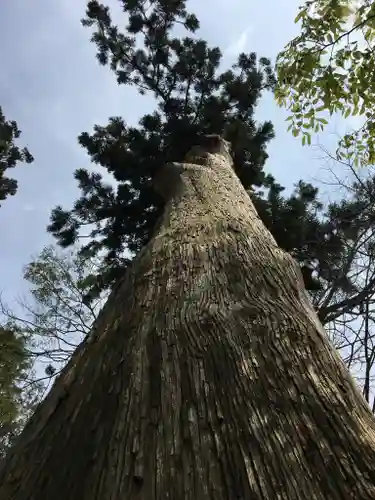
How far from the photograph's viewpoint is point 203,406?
1.28 meters

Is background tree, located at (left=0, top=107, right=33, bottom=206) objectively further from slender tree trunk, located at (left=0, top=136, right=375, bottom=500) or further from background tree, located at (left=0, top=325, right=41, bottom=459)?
slender tree trunk, located at (left=0, top=136, right=375, bottom=500)

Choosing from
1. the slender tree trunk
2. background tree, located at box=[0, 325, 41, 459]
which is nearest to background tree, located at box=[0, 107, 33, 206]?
background tree, located at box=[0, 325, 41, 459]

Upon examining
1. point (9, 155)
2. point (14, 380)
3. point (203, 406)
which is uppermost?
point (9, 155)

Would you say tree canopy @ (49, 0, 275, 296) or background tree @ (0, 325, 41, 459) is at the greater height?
tree canopy @ (49, 0, 275, 296)

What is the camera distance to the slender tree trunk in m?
1.07

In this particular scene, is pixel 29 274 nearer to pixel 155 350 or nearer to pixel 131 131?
pixel 131 131

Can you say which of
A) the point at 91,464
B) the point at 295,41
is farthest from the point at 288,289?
Result: the point at 295,41

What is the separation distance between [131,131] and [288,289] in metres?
6.29

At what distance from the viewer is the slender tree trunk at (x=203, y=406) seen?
3.52 ft

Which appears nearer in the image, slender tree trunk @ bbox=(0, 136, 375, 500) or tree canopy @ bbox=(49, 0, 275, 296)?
slender tree trunk @ bbox=(0, 136, 375, 500)

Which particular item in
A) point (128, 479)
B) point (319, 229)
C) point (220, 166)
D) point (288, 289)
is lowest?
point (128, 479)

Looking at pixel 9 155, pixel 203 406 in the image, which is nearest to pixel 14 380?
pixel 9 155

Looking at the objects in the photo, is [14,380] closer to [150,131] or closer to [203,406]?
[150,131]

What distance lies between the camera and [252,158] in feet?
25.6
